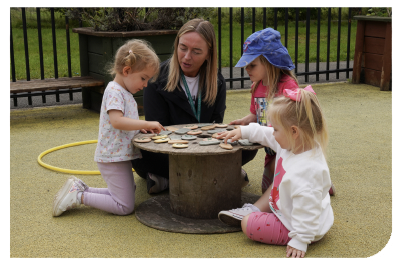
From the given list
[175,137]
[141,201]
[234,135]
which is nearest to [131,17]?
[141,201]

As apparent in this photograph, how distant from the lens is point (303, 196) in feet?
7.94

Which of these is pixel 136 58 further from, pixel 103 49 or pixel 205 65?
pixel 103 49

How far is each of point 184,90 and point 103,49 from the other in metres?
2.95

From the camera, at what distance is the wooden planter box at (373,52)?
743 centimetres

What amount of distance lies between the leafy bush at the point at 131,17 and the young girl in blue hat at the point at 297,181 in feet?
13.4

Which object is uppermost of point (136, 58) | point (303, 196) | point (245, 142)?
point (136, 58)

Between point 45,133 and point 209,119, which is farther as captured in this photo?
point 45,133

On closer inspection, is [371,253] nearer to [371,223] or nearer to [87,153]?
[371,223]

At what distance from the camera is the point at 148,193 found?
357cm

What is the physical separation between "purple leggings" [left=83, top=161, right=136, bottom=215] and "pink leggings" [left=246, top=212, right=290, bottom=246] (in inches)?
35.2

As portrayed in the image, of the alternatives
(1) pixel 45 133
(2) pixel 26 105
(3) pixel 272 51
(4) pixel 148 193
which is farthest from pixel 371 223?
(2) pixel 26 105

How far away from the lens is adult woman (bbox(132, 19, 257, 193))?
3395mm

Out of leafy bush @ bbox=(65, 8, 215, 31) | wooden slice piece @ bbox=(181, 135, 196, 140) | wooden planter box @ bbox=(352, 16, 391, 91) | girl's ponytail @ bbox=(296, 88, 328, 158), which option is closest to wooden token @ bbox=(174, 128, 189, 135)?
wooden slice piece @ bbox=(181, 135, 196, 140)

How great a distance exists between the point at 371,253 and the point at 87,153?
291 cm
